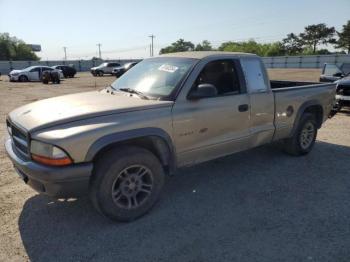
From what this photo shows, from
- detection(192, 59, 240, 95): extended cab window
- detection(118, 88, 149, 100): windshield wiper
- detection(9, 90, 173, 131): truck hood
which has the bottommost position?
detection(9, 90, 173, 131): truck hood

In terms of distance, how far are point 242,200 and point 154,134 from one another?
150cm

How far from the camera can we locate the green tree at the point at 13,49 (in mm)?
86125

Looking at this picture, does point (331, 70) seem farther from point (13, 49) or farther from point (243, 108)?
point (13, 49)

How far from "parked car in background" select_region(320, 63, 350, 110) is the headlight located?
886cm

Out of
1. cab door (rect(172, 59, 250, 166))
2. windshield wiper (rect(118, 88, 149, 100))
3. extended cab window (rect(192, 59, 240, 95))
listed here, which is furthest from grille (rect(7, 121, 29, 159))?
extended cab window (rect(192, 59, 240, 95))

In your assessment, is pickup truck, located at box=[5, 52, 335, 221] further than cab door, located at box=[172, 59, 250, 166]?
→ No

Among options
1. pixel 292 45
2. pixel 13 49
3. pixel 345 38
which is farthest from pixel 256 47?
pixel 13 49

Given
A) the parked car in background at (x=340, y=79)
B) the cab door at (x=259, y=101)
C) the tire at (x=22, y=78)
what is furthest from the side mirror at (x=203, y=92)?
the tire at (x=22, y=78)

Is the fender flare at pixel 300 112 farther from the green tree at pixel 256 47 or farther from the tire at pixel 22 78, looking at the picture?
the green tree at pixel 256 47

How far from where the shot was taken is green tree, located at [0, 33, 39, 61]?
86.1m

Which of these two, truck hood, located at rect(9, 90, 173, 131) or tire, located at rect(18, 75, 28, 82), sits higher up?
truck hood, located at rect(9, 90, 173, 131)

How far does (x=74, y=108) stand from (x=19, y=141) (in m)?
0.69

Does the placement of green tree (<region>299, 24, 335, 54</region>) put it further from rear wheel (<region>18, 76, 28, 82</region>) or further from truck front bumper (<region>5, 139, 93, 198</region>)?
truck front bumper (<region>5, 139, 93, 198</region>)

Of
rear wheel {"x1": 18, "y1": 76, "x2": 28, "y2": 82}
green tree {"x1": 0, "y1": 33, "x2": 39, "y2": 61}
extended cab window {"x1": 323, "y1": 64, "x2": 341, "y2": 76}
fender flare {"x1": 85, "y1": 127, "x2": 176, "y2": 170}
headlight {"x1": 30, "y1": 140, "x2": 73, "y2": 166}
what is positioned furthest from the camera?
green tree {"x1": 0, "y1": 33, "x2": 39, "y2": 61}
